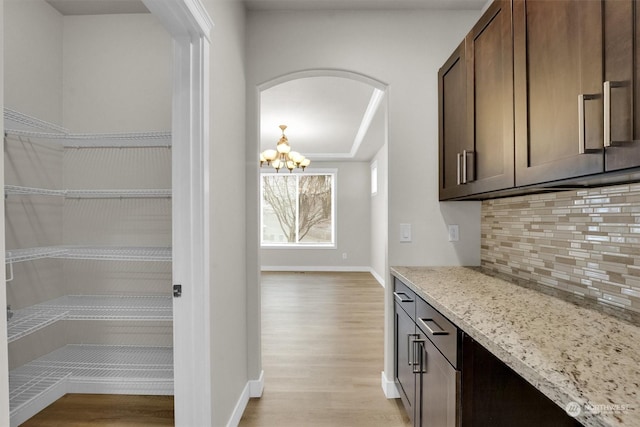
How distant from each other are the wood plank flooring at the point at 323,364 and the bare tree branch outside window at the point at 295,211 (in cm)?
264

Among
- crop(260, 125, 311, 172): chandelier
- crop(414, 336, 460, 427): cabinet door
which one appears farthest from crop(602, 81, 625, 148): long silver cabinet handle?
crop(260, 125, 311, 172): chandelier

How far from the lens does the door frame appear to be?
1.43 metres

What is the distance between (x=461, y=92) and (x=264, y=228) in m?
6.38

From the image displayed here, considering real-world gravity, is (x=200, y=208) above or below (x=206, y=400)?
above

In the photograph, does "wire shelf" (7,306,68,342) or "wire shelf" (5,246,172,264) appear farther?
"wire shelf" (5,246,172,264)

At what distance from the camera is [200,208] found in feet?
4.78

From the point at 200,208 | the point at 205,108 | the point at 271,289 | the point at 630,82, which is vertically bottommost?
the point at 271,289

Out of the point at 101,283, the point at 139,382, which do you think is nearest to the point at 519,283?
the point at 139,382

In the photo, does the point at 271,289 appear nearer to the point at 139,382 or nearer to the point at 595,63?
the point at 139,382

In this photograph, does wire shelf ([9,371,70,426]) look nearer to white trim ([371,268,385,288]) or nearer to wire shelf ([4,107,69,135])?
wire shelf ([4,107,69,135])

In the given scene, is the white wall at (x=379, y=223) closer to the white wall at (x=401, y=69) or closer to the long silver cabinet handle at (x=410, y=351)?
the white wall at (x=401, y=69)

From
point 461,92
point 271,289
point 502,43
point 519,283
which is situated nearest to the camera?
point 502,43

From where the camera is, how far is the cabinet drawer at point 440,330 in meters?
1.25

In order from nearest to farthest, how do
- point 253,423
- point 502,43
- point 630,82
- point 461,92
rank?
point 630,82 < point 502,43 < point 461,92 < point 253,423
